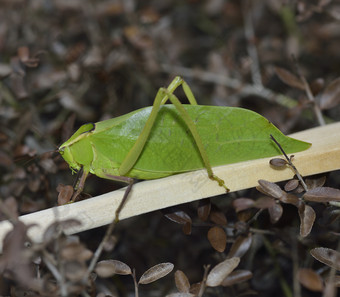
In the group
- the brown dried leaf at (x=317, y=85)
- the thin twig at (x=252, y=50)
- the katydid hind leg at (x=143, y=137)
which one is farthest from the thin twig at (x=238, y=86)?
the katydid hind leg at (x=143, y=137)

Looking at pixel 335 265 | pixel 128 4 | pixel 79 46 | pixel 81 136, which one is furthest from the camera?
pixel 128 4

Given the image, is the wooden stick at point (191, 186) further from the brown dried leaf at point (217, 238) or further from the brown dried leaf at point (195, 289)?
the brown dried leaf at point (195, 289)

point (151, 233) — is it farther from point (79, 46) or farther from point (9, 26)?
point (9, 26)

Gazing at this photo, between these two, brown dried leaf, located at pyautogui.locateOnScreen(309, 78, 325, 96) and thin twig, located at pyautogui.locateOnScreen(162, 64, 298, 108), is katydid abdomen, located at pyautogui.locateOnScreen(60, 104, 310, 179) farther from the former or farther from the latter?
thin twig, located at pyautogui.locateOnScreen(162, 64, 298, 108)

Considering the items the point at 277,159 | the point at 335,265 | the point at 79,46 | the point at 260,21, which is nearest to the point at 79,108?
the point at 79,46

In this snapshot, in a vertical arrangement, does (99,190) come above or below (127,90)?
below

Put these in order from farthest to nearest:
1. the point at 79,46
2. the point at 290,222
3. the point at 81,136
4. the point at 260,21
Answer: the point at 260,21, the point at 79,46, the point at 81,136, the point at 290,222

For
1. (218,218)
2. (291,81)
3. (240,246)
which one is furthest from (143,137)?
(291,81)
